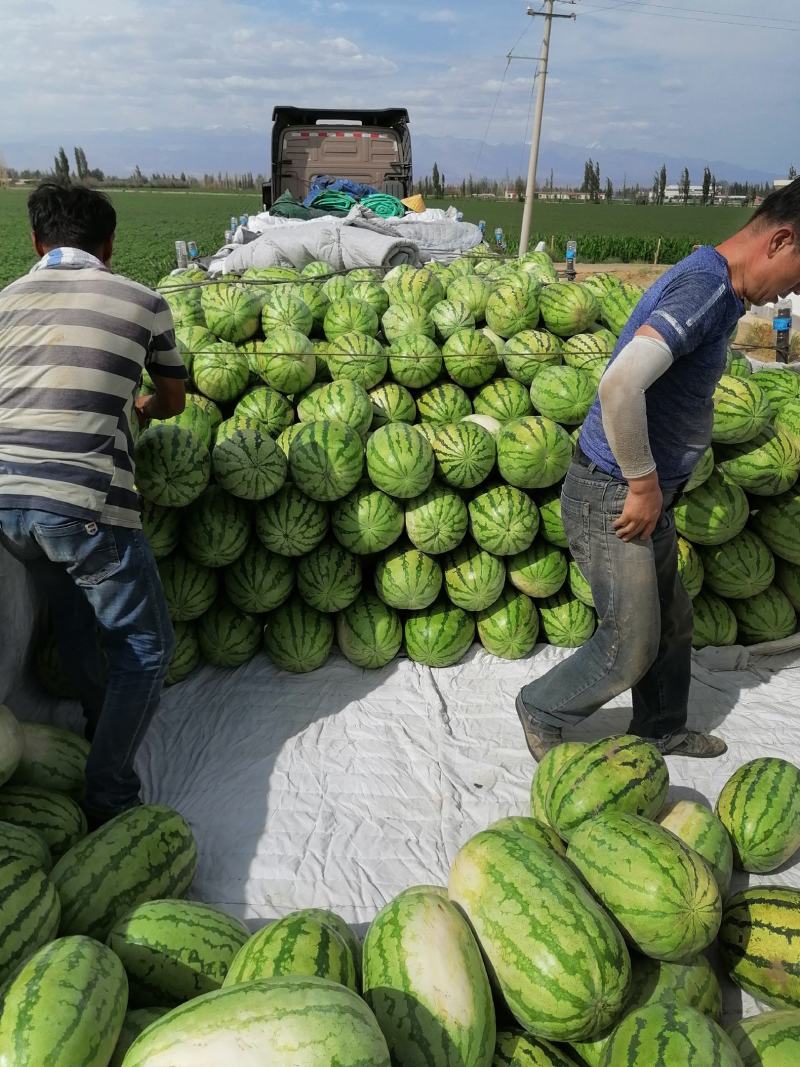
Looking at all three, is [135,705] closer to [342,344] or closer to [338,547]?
[338,547]

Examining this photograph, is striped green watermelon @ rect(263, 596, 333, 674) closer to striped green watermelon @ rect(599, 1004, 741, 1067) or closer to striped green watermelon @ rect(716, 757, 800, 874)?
striped green watermelon @ rect(716, 757, 800, 874)

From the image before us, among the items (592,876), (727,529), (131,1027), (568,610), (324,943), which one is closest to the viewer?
(131,1027)

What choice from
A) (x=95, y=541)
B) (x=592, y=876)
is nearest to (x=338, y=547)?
(x=95, y=541)

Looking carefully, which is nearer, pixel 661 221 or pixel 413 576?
pixel 413 576

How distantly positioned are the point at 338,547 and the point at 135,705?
133 centimetres

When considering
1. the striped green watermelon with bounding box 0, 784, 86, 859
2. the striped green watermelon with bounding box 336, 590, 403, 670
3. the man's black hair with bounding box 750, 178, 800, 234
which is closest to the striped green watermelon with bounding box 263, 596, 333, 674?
the striped green watermelon with bounding box 336, 590, 403, 670

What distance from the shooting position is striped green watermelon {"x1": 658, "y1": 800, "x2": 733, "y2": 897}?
2.21 meters

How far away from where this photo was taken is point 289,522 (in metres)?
3.49

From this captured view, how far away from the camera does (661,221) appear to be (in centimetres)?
4859

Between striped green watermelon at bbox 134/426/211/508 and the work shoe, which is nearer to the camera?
the work shoe

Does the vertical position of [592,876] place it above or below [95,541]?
below

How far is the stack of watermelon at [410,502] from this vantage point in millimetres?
3475

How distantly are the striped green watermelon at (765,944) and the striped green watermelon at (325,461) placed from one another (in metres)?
2.22

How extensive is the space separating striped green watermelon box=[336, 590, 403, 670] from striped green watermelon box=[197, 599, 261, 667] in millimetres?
458
